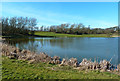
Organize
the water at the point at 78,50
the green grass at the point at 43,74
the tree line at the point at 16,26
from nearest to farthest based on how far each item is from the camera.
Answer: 1. the green grass at the point at 43,74
2. the water at the point at 78,50
3. the tree line at the point at 16,26

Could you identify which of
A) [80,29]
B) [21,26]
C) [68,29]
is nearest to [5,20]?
[21,26]

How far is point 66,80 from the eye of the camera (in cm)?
375

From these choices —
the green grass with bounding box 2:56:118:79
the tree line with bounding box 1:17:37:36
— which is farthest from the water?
the tree line with bounding box 1:17:37:36

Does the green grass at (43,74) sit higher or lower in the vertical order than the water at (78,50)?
higher

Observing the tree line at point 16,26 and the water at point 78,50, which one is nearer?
the water at point 78,50

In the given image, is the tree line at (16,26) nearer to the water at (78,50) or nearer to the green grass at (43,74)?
the water at (78,50)

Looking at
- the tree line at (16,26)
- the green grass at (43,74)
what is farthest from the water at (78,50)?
the tree line at (16,26)

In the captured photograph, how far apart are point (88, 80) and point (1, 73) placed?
389 cm

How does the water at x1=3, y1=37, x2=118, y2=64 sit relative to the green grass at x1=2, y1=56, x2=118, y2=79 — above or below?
below

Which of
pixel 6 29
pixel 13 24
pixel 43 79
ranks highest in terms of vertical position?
pixel 13 24

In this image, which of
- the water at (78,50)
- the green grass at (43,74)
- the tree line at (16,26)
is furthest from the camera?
the tree line at (16,26)

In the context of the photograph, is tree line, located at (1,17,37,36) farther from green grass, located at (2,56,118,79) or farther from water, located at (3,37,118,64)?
green grass, located at (2,56,118,79)

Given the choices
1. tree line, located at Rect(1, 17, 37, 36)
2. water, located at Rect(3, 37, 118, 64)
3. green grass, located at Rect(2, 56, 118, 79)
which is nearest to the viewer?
green grass, located at Rect(2, 56, 118, 79)

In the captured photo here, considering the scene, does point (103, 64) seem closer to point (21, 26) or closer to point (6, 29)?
point (6, 29)
